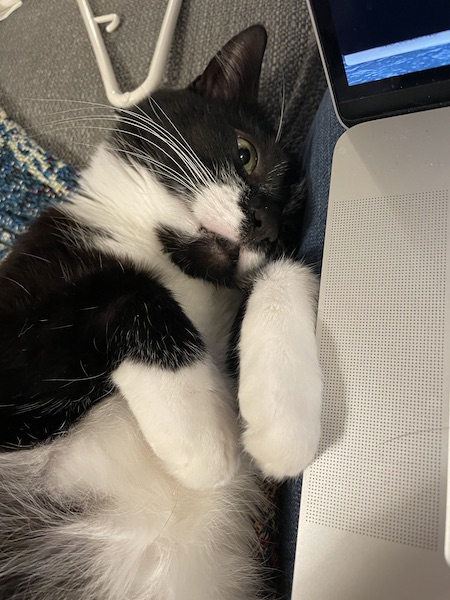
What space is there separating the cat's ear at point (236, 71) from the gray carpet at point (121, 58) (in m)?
0.15

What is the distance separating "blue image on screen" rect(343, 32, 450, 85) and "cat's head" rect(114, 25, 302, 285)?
0.25 m

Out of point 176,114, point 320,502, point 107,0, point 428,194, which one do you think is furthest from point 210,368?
point 107,0

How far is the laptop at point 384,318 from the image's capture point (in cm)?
52

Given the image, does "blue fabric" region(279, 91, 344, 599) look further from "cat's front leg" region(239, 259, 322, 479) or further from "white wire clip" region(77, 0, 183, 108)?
"white wire clip" region(77, 0, 183, 108)

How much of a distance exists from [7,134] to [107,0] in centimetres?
47

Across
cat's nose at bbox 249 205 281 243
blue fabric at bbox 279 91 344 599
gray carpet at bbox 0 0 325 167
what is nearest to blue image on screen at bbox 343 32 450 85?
blue fabric at bbox 279 91 344 599

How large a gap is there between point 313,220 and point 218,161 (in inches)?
7.9

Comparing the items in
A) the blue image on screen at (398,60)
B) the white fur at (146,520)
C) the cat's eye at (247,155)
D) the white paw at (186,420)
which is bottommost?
the white fur at (146,520)

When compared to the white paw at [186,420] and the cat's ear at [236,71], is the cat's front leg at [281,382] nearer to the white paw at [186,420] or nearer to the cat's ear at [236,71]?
the white paw at [186,420]

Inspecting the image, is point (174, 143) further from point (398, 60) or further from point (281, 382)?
point (281, 382)

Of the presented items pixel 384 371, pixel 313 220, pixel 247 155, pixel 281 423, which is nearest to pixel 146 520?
pixel 281 423

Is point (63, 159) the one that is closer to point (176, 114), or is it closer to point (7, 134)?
point (7, 134)

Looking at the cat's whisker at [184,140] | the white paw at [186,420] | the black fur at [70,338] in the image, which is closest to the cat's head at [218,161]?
the cat's whisker at [184,140]

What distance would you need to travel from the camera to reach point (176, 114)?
3.21ft
